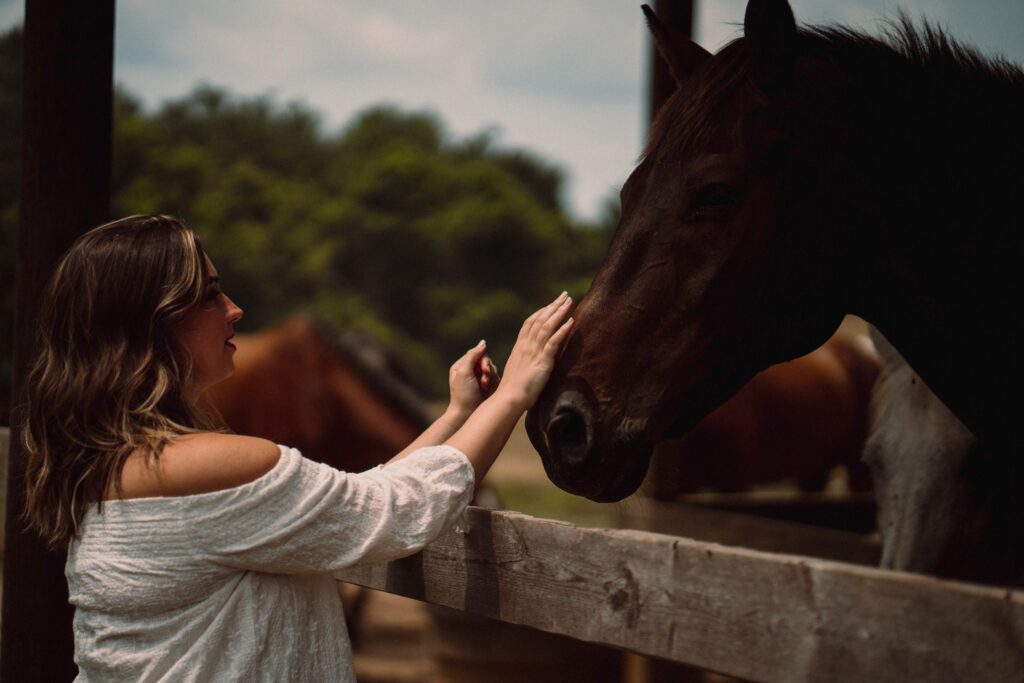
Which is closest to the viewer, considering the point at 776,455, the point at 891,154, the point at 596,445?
the point at 596,445

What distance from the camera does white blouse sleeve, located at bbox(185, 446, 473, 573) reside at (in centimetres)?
119

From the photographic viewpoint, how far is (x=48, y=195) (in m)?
1.96

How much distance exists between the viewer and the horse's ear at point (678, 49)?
1818mm

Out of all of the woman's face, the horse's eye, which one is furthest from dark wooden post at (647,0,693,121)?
the woman's face

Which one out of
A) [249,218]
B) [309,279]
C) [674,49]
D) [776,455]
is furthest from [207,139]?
[674,49]

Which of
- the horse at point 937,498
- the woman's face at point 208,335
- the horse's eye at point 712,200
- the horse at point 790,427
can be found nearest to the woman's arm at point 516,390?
the horse's eye at point 712,200

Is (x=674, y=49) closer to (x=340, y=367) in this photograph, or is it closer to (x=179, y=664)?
(x=179, y=664)

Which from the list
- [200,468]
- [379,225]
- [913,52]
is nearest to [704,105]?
[913,52]

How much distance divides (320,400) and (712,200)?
555cm

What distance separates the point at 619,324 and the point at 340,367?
5.68 m

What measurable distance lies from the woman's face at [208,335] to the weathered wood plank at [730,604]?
48cm

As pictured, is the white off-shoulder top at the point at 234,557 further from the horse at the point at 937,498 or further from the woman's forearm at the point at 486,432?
the horse at the point at 937,498

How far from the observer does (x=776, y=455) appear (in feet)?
19.2

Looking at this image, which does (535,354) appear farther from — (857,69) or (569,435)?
(857,69)
